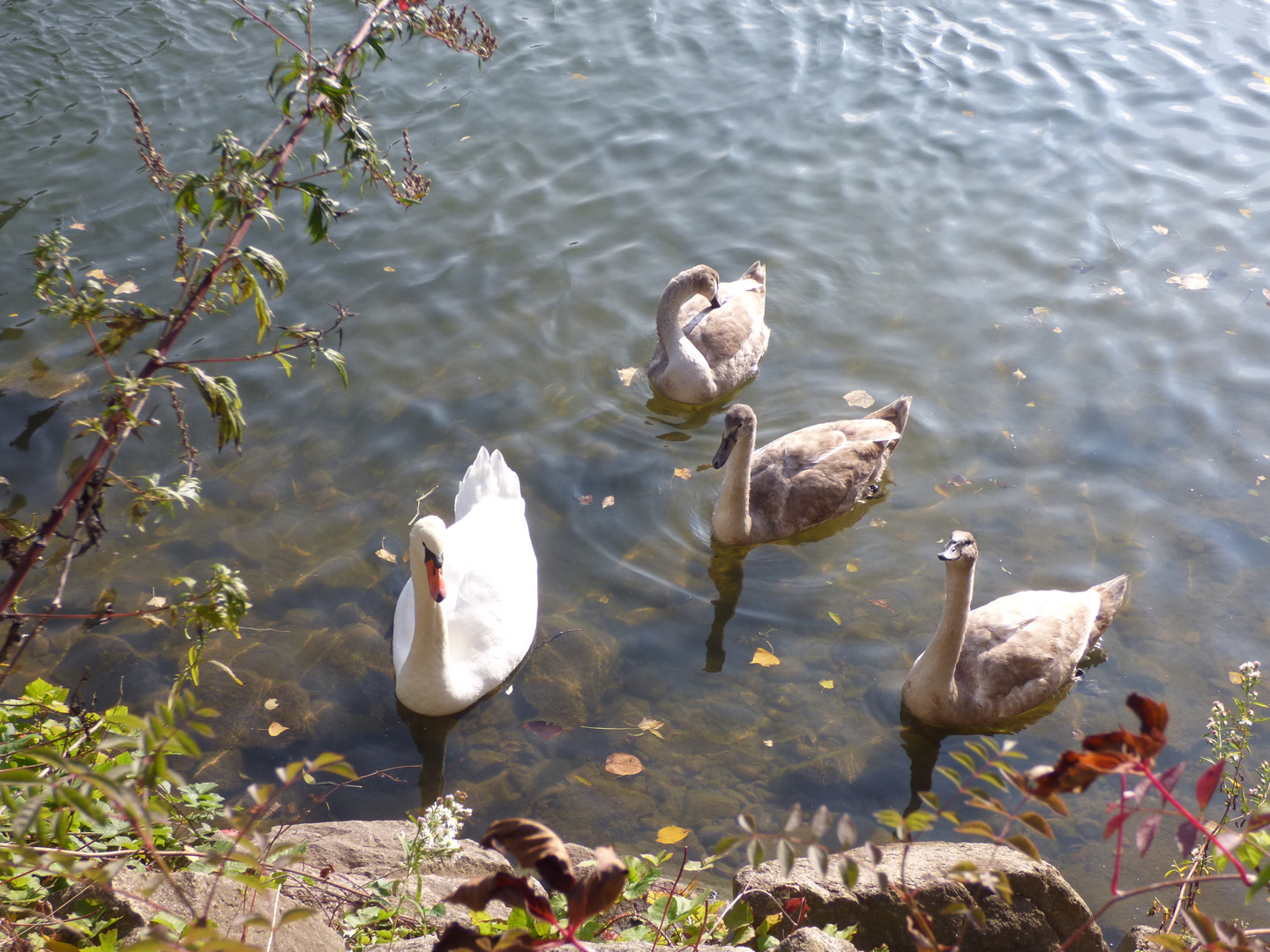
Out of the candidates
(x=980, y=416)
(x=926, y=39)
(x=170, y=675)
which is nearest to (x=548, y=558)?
(x=170, y=675)

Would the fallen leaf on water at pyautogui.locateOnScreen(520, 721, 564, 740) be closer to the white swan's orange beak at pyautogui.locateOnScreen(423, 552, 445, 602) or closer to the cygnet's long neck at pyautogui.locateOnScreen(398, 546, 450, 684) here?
the cygnet's long neck at pyautogui.locateOnScreen(398, 546, 450, 684)

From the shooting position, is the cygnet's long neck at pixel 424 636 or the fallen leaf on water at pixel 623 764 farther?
the fallen leaf on water at pixel 623 764

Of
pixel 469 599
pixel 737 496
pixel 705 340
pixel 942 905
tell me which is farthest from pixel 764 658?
pixel 705 340

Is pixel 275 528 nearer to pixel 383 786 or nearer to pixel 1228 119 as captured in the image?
pixel 383 786

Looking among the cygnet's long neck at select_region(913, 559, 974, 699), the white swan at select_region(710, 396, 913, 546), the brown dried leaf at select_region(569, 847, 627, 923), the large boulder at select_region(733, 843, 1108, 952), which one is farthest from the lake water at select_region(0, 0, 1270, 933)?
the brown dried leaf at select_region(569, 847, 627, 923)

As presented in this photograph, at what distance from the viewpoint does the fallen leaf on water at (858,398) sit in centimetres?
776

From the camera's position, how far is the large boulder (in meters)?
3.55

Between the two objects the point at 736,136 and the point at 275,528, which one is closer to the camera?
the point at 275,528

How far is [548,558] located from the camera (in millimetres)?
6418

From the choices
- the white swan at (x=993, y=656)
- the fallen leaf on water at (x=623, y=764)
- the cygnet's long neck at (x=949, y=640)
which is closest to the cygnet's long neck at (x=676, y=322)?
the white swan at (x=993, y=656)

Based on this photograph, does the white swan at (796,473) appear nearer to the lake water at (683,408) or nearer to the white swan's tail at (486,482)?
the lake water at (683,408)

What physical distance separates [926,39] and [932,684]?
10.2 meters

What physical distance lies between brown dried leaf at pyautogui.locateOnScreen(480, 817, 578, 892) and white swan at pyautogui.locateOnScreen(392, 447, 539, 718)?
3.29m

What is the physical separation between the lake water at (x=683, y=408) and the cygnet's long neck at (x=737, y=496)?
23 cm
